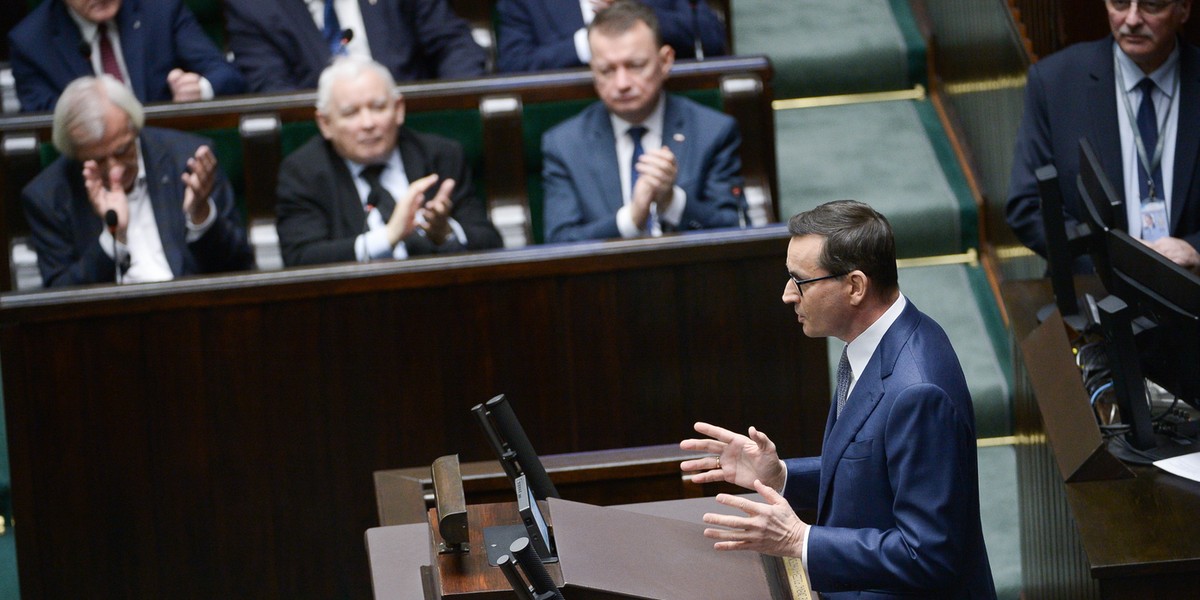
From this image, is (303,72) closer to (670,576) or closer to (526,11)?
(526,11)

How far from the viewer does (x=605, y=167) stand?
281 cm

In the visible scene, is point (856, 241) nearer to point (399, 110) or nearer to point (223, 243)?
point (399, 110)

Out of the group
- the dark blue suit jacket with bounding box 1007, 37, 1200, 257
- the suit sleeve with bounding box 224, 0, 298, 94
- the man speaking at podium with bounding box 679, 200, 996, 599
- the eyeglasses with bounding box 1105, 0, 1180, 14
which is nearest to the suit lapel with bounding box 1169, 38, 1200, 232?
the dark blue suit jacket with bounding box 1007, 37, 1200, 257

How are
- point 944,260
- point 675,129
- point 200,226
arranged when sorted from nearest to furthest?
point 200,226 < point 675,129 < point 944,260

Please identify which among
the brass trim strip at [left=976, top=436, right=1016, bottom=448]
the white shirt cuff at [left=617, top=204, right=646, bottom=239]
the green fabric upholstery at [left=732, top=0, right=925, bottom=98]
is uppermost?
the green fabric upholstery at [left=732, top=0, right=925, bottom=98]

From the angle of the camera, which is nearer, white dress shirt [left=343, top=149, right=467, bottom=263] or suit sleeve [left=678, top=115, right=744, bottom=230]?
white dress shirt [left=343, top=149, right=467, bottom=263]

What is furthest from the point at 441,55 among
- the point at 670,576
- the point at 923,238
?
the point at 670,576

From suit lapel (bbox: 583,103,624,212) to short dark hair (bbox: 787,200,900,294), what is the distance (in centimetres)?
133

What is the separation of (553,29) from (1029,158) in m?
1.16

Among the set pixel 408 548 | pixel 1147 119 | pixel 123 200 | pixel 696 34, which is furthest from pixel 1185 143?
pixel 123 200

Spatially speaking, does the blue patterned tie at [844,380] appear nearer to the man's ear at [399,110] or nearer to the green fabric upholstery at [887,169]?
the man's ear at [399,110]

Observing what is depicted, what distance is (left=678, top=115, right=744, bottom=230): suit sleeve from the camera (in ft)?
9.05

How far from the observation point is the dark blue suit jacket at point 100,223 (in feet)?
9.01

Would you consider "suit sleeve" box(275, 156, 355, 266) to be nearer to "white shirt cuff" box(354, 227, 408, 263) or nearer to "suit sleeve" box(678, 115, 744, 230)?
"white shirt cuff" box(354, 227, 408, 263)
